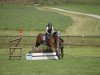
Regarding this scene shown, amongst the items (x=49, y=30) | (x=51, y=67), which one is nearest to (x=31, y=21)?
(x=49, y=30)

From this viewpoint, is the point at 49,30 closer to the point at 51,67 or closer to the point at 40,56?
the point at 40,56

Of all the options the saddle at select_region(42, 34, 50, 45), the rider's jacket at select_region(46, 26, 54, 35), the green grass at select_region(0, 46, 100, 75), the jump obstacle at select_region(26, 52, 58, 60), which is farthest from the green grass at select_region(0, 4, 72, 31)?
the green grass at select_region(0, 46, 100, 75)

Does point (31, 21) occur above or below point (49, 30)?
below

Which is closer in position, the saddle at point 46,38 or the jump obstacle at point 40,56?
the jump obstacle at point 40,56

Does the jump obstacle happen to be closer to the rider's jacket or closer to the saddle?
the saddle

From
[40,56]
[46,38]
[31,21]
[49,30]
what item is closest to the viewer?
[40,56]

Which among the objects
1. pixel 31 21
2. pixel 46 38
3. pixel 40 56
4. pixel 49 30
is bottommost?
pixel 31 21

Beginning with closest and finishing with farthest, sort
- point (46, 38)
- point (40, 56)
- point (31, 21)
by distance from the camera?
point (40, 56) < point (46, 38) < point (31, 21)

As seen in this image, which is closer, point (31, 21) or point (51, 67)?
point (51, 67)

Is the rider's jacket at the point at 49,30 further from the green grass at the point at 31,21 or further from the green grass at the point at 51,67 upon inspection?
the green grass at the point at 31,21

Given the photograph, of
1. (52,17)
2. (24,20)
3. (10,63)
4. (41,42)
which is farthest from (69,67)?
(52,17)

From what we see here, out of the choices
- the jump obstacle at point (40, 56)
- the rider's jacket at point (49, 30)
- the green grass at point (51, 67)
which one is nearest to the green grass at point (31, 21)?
the rider's jacket at point (49, 30)

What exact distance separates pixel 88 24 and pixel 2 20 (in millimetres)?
11117

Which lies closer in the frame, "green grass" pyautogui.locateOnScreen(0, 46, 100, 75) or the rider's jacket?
"green grass" pyautogui.locateOnScreen(0, 46, 100, 75)
